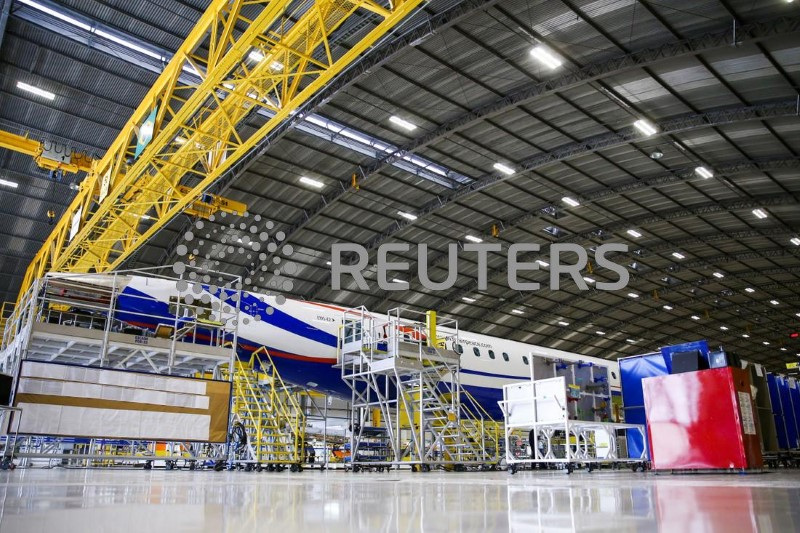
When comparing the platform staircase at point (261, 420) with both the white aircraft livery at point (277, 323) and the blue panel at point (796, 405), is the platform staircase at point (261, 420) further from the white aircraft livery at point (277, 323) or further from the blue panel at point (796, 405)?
Answer: the blue panel at point (796, 405)

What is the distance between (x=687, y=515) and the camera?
377 centimetres

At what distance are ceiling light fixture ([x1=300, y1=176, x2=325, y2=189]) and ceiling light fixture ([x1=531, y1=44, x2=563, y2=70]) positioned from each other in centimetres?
1360

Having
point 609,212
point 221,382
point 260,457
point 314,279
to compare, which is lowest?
point 260,457

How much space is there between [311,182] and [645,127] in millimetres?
16813

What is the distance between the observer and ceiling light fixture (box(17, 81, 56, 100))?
22.8 metres

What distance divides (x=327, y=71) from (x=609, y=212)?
23379 mm

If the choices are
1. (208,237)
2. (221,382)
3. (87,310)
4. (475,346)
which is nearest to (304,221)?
(208,237)

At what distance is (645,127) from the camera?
1000 inches

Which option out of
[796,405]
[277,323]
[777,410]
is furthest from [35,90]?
[796,405]

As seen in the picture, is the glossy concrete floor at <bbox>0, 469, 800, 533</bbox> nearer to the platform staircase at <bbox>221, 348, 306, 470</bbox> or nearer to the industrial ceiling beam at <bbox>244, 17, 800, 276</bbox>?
the platform staircase at <bbox>221, 348, 306, 470</bbox>

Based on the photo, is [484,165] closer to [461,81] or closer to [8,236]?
[461,81]

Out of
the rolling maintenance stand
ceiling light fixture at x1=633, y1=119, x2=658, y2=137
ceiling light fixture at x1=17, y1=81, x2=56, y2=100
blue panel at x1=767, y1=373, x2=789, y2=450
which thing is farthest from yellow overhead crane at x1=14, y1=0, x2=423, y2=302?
blue panel at x1=767, y1=373, x2=789, y2=450

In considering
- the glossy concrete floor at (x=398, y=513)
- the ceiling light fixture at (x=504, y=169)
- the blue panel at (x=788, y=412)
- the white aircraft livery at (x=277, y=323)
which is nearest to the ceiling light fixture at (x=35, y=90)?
the white aircraft livery at (x=277, y=323)

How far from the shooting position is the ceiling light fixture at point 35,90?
74.9 ft
